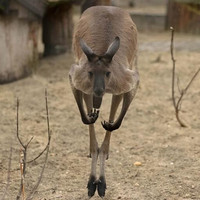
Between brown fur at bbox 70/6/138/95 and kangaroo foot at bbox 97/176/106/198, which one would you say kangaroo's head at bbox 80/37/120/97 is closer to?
brown fur at bbox 70/6/138/95

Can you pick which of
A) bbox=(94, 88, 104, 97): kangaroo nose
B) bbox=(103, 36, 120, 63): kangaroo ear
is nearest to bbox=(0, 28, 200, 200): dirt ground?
bbox=(94, 88, 104, 97): kangaroo nose

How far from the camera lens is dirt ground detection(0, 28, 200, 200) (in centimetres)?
387

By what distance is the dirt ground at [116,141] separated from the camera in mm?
3871

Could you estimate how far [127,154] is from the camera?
4.48 m

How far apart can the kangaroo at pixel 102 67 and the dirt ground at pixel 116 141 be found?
0.38 meters

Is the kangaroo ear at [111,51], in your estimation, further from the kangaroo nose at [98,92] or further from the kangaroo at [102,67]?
the kangaroo nose at [98,92]

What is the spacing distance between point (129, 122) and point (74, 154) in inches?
38.9

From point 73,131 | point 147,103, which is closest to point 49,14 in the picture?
point 147,103

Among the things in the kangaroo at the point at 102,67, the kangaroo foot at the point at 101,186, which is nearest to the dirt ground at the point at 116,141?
the kangaroo foot at the point at 101,186

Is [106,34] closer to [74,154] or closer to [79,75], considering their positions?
[79,75]

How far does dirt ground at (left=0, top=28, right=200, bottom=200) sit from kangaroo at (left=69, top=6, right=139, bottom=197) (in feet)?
1.24

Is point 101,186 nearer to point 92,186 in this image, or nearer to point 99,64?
point 92,186

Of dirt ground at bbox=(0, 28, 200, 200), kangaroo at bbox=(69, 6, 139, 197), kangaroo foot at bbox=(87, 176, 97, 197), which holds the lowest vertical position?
dirt ground at bbox=(0, 28, 200, 200)

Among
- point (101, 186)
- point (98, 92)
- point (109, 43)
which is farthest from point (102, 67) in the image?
point (101, 186)
